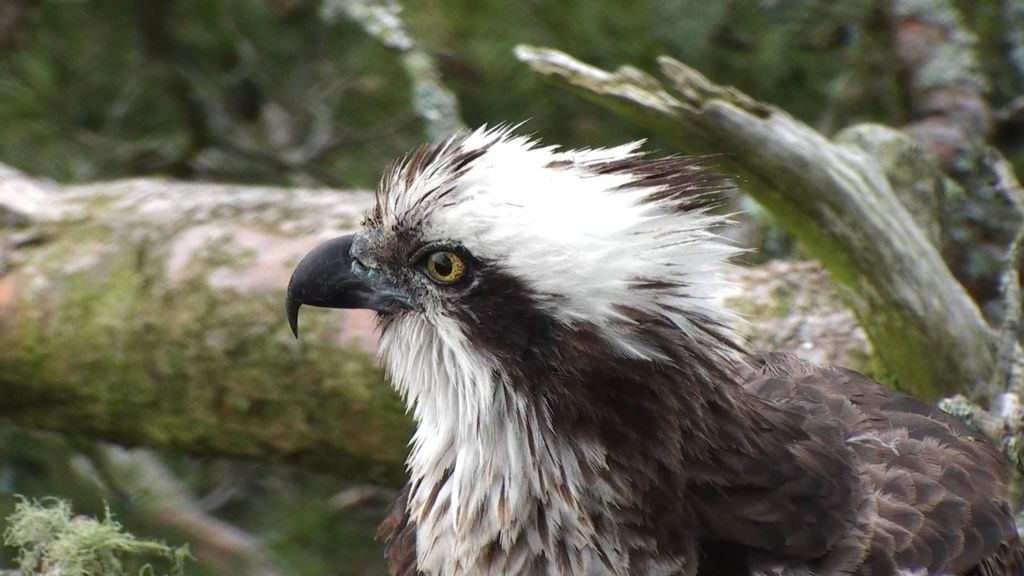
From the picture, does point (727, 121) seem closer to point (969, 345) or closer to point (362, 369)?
point (969, 345)

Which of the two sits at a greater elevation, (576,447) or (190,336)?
(576,447)

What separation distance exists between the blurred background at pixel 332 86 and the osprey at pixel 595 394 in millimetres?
2145

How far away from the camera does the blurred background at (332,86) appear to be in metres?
5.64

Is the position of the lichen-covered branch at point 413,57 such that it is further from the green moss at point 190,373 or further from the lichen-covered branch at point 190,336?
the green moss at point 190,373

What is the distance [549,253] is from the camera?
107 inches

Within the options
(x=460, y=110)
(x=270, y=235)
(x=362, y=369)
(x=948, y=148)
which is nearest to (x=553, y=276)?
(x=362, y=369)

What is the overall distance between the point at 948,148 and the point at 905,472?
2862mm

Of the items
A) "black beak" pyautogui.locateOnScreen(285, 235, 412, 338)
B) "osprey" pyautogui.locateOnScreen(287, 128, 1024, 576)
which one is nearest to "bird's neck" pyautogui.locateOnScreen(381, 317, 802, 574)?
"osprey" pyautogui.locateOnScreen(287, 128, 1024, 576)

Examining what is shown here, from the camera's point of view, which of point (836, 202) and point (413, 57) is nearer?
point (836, 202)

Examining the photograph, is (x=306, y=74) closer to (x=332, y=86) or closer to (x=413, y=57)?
(x=332, y=86)

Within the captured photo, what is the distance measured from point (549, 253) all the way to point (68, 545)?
1.54 m

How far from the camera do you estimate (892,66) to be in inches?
236

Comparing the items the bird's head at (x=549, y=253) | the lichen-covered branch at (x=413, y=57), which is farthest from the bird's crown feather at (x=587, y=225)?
the lichen-covered branch at (x=413, y=57)

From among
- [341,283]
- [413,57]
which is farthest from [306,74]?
[341,283]
